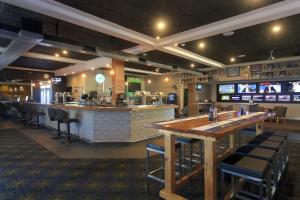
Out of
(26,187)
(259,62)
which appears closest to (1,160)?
(26,187)

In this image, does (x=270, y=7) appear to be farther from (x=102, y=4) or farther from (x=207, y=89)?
(x=207, y=89)

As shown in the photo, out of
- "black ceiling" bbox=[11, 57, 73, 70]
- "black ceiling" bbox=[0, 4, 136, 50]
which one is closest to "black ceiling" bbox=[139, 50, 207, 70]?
"black ceiling" bbox=[0, 4, 136, 50]

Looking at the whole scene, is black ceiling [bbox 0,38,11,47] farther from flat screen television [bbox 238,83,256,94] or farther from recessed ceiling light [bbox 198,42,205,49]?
flat screen television [bbox 238,83,256,94]

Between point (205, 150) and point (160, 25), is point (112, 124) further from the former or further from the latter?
point (205, 150)

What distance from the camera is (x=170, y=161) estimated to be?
2.34 meters

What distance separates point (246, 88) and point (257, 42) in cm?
508

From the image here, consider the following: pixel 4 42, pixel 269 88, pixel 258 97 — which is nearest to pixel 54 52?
pixel 4 42

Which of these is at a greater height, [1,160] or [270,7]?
[270,7]

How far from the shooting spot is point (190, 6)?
363 cm

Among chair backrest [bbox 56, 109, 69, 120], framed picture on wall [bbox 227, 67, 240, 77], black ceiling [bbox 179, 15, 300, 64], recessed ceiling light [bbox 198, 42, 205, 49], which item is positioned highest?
recessed ceiling light [bbox 198, 42, 205, 49]

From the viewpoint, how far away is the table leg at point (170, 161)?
2.35 metres

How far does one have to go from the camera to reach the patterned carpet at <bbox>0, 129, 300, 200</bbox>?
251 cm

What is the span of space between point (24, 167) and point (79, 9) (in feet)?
11.1

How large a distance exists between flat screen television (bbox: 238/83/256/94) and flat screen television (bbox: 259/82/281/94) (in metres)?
0.35
